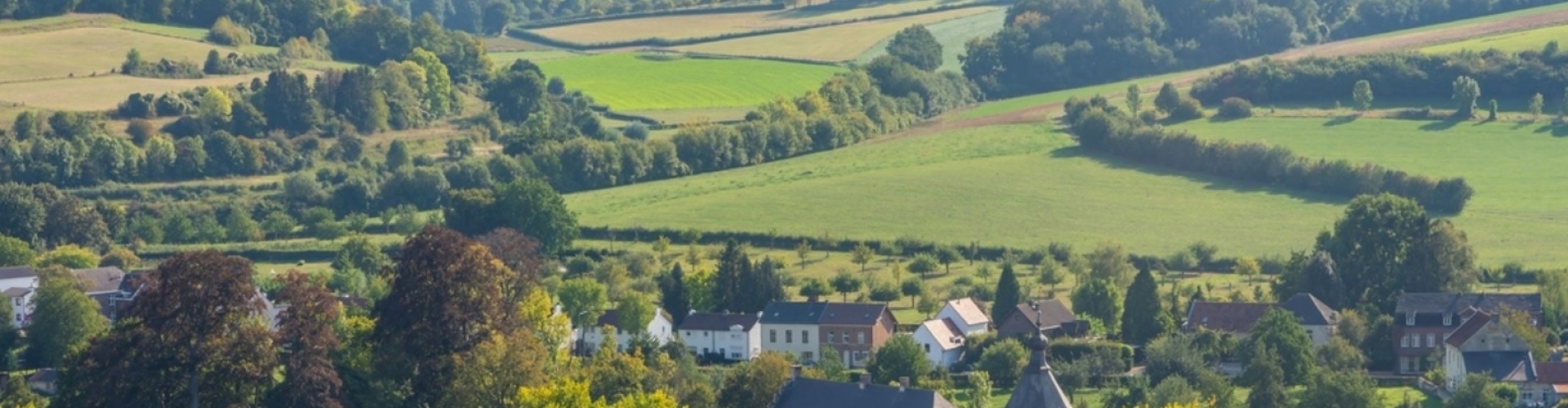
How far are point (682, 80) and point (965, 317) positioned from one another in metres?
71.1

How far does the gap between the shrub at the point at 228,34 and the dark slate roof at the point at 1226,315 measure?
80.2 metres

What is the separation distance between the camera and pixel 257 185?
488 feet

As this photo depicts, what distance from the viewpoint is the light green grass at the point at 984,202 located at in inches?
5162

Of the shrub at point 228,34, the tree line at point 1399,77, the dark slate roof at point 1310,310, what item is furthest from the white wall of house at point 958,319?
the shrub at point 228,34

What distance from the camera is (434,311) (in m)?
95.6

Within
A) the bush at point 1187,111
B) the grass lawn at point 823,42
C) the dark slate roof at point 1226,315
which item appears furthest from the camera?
the grass lawn at point 823,42

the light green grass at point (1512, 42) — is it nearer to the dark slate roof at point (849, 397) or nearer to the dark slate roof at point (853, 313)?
the dark slate roof at point (853, 313)

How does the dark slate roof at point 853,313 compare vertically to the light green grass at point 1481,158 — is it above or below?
above

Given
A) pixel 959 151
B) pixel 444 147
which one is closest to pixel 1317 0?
pixel 959 151

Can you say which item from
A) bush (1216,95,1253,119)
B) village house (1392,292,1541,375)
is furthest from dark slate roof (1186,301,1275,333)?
bush (1216,95,1253,119)

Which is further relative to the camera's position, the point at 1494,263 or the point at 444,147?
the point at 444,147

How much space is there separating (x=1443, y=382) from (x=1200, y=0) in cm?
8671

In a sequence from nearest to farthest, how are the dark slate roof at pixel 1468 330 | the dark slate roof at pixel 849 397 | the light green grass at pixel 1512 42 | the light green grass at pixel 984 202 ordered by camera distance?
the dark slate roof at pixel 849 397, the dark slate roof at pixel 1468 330, the light green grass at pixel 984 202, the light green grass at pixel 1512 42

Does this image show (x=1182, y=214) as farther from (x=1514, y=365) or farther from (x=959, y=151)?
(x=1514, y=365)
